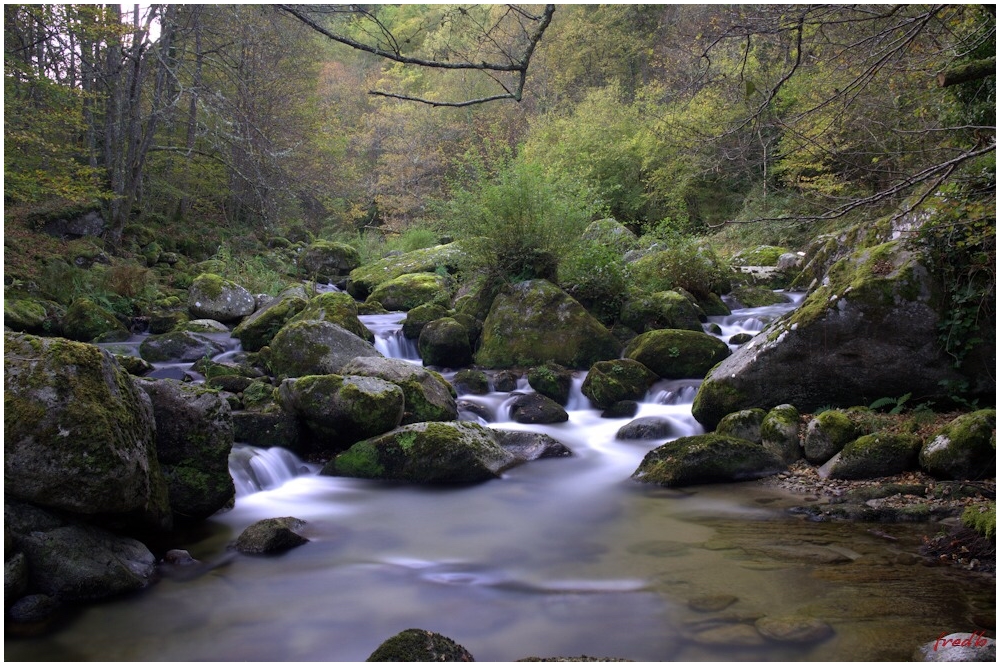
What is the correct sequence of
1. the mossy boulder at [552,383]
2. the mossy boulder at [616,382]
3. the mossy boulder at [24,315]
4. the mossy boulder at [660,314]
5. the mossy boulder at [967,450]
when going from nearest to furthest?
the mossy boulder at [967,450] < the mossy boulder at [616,382] < the mossy boulder at [552,383] < the mossy boulder at [24,315] < the mossy boulder at [660,314]

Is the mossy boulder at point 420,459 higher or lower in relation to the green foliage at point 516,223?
lower

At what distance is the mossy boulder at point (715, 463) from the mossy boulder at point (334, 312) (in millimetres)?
6053

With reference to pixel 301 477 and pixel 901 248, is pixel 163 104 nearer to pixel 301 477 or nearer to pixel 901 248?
pixel 301 477

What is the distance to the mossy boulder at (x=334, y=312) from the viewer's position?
10984 mm

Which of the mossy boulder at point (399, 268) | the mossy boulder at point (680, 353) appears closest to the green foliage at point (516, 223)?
the mossy boulder at point (680, 353)

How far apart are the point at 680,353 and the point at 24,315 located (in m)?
10.8

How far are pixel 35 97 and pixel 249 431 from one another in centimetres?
1078

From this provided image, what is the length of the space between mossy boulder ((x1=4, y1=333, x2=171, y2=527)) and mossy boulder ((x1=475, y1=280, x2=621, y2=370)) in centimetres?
692

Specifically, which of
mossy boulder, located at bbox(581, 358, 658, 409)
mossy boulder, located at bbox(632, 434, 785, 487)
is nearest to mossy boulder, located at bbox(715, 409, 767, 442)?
mossy boulder, located at bbox(632, 434, 785, 487)

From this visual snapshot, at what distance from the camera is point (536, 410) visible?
9.05m

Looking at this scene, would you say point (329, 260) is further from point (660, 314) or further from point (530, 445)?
point (530, 445)

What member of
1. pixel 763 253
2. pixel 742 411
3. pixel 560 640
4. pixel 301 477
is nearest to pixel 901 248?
pixel 742 411

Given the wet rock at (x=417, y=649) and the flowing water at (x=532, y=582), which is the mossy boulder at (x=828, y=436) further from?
the wet rock at (x=417, y=649)

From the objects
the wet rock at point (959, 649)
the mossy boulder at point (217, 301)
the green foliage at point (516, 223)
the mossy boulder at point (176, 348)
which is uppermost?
the green foliage at point (516, 223)
